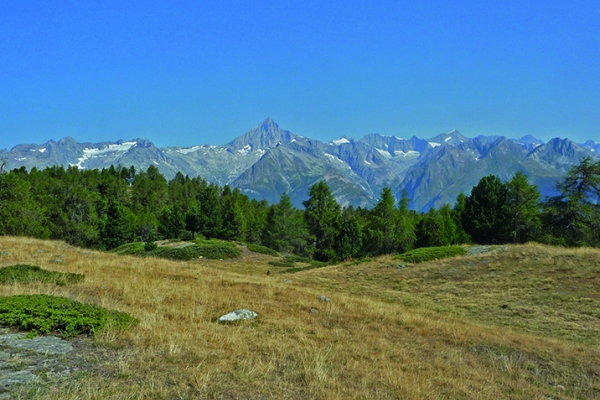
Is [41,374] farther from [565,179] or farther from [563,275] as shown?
[565,179]

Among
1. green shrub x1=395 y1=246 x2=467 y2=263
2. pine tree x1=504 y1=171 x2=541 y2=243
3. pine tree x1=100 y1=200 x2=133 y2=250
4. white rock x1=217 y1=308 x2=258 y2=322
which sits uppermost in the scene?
pine tree x1=504 y1=171 x2=541 y2=243

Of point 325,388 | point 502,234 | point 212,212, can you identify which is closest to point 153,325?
point 325,388

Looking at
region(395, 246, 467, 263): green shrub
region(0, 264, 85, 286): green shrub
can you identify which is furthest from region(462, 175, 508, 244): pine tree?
region(0, 264, 85, 286): green shrub

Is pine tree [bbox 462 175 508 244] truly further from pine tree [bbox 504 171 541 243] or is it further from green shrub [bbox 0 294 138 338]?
green shrub [bbox 0 294 138 338]

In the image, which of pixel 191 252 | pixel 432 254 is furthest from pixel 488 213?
pixel 191 252

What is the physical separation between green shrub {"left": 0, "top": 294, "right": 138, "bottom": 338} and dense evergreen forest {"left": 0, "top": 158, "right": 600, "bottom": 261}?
52920 millimetres

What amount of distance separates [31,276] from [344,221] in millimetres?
53747

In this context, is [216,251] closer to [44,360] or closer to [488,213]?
[488,213]

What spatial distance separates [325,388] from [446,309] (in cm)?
1535

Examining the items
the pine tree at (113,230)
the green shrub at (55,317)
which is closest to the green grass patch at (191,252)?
the pine tree at (113,230)

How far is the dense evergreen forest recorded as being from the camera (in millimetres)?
54344

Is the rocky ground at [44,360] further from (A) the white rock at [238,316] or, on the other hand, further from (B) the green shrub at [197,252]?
(B) the green shrub at [197,252]

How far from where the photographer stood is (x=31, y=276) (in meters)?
11.7

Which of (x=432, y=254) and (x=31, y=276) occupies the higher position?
(x=432, y=254)
